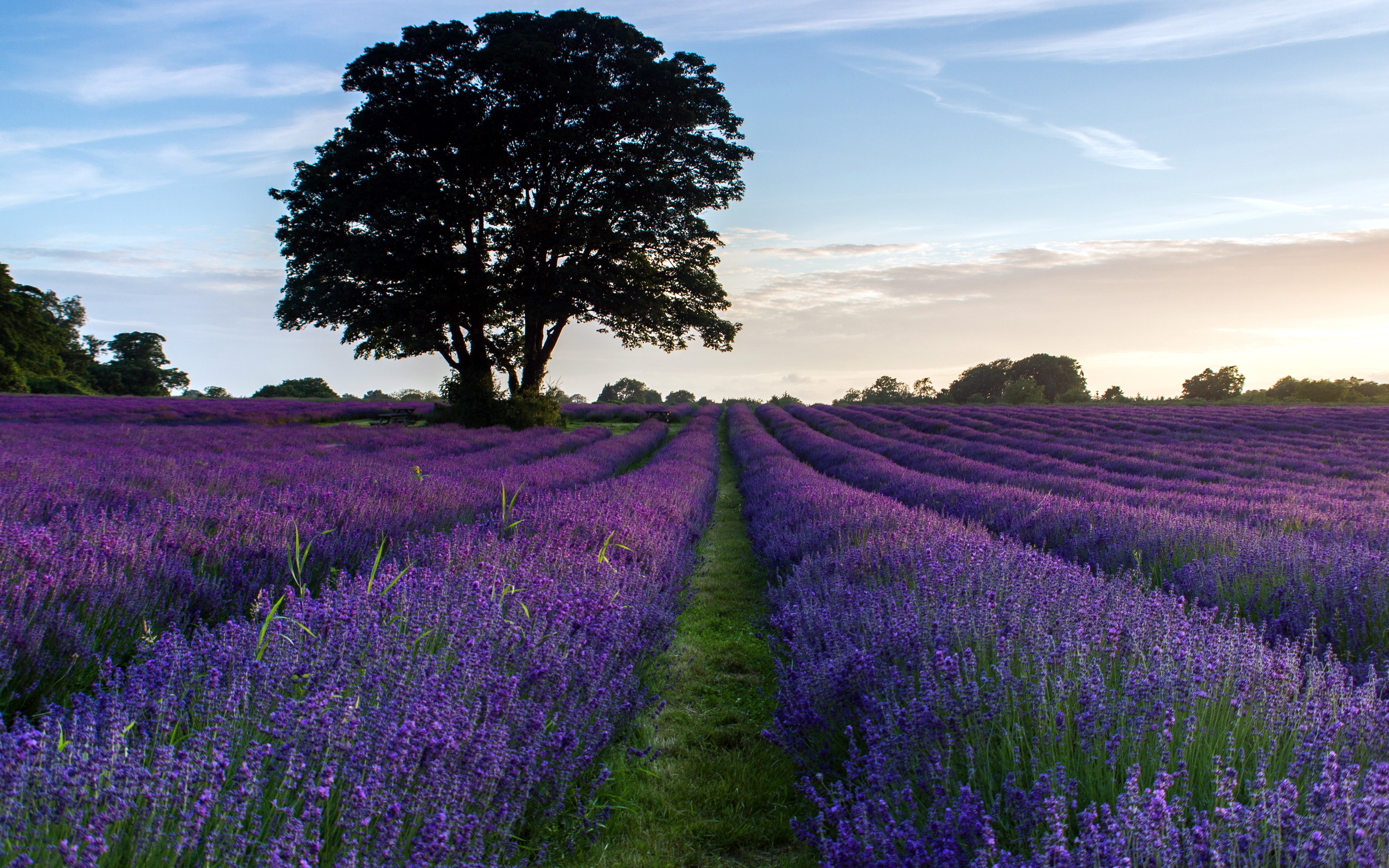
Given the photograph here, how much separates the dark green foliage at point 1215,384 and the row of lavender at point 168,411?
47.6m

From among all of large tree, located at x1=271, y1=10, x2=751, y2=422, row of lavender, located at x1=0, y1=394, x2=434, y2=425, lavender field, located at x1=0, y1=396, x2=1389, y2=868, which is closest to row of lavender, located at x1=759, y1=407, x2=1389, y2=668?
lavender field, located at x1=0, y1=396, x2=1389, y2=868

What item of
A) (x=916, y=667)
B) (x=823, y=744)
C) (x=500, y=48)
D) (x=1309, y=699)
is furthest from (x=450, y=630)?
(x=500, y=48)

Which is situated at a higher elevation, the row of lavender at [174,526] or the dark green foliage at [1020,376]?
the dark green foliage at [1020,376]

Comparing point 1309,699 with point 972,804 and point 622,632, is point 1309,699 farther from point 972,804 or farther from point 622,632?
point 622,632

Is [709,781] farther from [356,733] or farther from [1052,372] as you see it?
[1052,372]

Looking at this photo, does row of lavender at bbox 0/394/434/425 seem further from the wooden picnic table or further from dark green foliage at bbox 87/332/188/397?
dark green foliage at bbox 87/332/188/397

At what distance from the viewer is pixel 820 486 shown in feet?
24.3

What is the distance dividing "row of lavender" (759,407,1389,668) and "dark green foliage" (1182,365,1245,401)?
48.1 meters

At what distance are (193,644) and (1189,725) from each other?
113 inches

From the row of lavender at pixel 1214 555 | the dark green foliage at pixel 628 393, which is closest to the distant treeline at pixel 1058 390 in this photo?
the dark green foliage at pixel 628 393

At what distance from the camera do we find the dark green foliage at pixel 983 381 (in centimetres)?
5572

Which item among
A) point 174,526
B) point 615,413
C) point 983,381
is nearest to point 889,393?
point 983,381

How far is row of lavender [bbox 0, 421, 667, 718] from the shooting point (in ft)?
8.81

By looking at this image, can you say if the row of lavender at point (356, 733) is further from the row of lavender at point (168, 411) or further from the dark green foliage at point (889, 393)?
the dark green foliage at point (889, 393)
